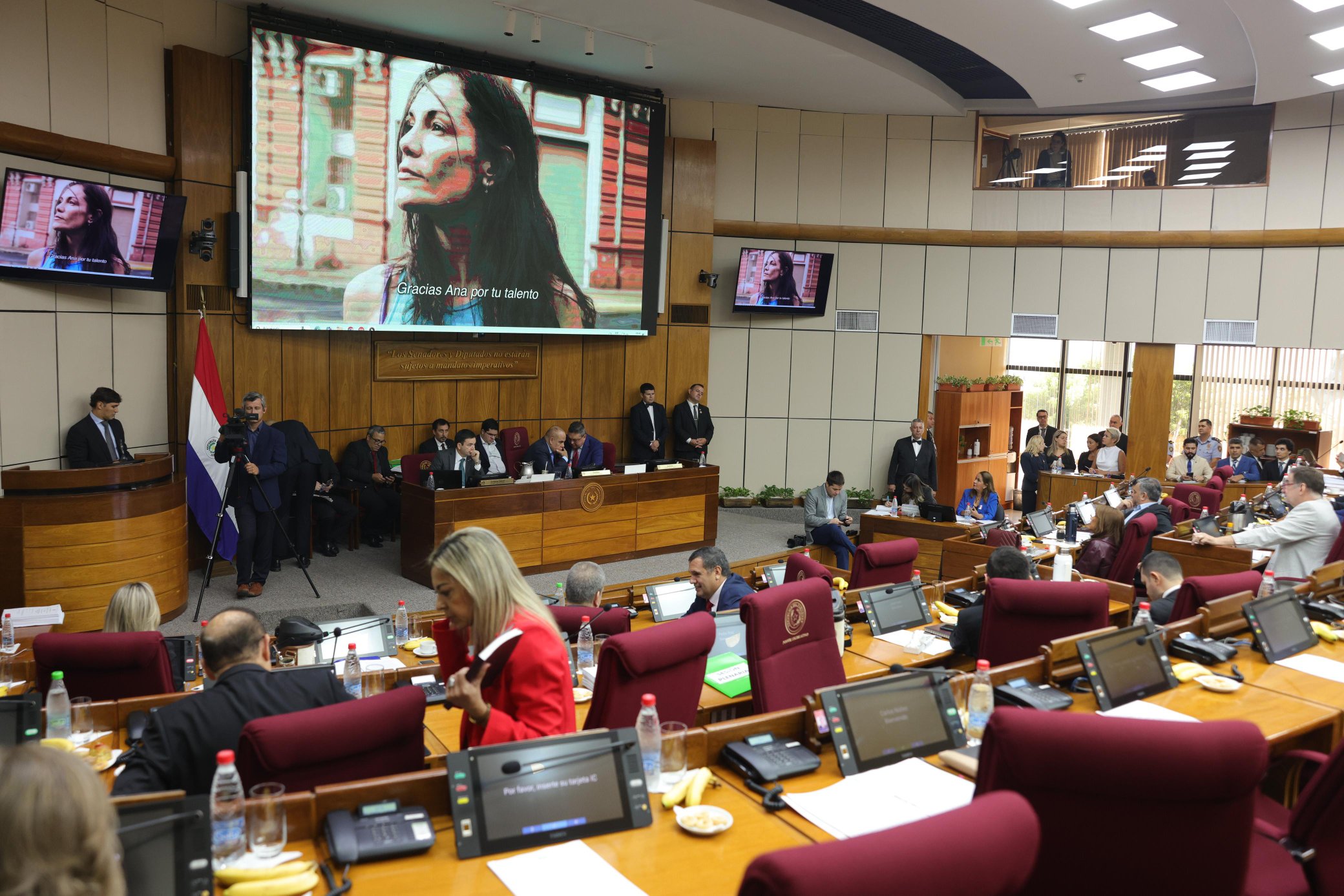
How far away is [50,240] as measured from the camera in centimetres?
729

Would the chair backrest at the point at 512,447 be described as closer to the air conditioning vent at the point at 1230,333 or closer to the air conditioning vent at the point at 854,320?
the air conditioning vent at the point at 854,320

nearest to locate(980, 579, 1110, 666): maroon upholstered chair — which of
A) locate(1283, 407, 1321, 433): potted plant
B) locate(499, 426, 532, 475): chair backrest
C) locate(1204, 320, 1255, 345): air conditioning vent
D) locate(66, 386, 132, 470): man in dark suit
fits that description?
locate(66, 386, 132, 470): man in dark suit

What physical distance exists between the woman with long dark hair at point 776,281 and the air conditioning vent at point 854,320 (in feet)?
2.64

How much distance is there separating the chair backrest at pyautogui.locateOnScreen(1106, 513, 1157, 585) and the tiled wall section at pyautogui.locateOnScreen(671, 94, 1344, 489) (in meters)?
6.15

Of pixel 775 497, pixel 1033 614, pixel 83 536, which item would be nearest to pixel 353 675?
pixel 1033 614

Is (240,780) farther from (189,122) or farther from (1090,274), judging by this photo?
(1090,274)

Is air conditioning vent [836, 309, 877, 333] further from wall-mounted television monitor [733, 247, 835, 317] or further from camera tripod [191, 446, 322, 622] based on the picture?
camera tripod [191, 446, 322, 622]

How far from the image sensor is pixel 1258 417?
13.6 m

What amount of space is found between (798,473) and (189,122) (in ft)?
27.2

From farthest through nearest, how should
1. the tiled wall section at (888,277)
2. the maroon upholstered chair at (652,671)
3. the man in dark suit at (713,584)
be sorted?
1. the tiled wall section at (888,277)
2. the man in dark suit at (713,584)
3. the maroon upholstered chair at (652,671)

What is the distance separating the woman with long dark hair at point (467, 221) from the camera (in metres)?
9.72

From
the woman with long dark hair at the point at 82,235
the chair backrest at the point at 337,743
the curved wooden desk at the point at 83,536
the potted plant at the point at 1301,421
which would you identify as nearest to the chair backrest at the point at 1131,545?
the chair backrest at the point at 337,743

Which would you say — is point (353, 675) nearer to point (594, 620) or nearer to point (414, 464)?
point (594, 620)

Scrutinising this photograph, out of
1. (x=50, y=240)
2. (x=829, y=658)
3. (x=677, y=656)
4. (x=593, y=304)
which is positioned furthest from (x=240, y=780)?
(x=593, y=304)
